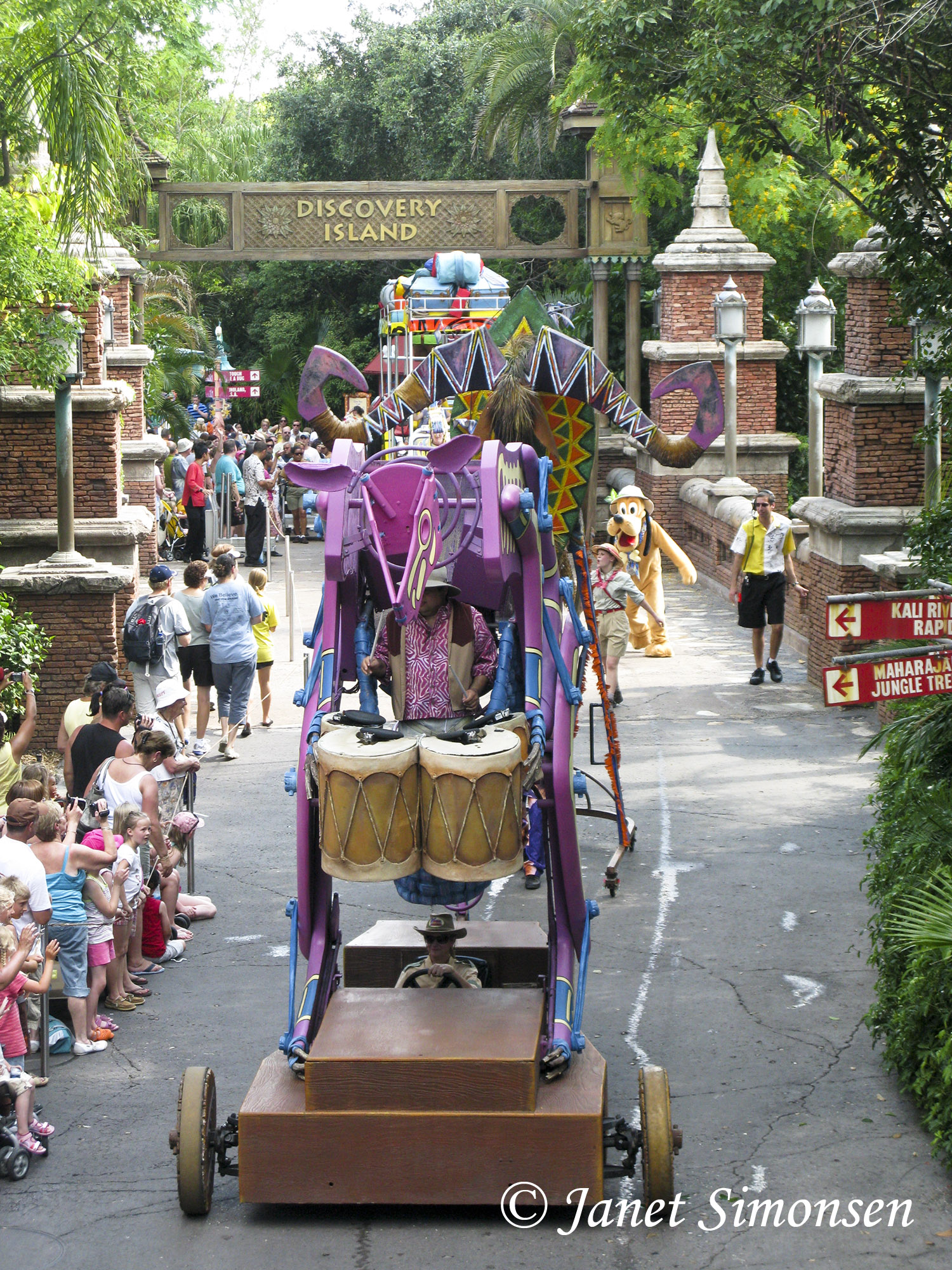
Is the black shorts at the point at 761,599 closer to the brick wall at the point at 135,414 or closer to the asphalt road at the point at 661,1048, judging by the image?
the asphalt road at the point at 661,1048

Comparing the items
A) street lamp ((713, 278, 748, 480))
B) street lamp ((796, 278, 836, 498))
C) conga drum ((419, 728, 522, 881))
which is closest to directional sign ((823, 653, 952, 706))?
conga drum ((419, 728, 522, 881))

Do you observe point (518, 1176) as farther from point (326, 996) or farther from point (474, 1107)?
point (326, 996)

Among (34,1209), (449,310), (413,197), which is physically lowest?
(34,1209)

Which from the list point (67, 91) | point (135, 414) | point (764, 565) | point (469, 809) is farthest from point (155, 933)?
point (135, 414)

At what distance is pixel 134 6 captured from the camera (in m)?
13.8

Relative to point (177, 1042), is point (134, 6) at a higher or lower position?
higher

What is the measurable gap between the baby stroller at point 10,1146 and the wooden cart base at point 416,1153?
1.19 metres

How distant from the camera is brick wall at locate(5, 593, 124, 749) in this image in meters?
14.8

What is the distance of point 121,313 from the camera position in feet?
78.7

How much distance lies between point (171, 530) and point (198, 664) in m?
13.4

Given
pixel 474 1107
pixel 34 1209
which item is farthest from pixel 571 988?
pixel 34 1209

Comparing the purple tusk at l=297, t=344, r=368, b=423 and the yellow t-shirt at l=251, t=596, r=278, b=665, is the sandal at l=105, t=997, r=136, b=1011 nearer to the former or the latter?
the purple tusk at l=297, t=344, r=368, b=423

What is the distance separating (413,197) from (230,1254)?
71.9 feet

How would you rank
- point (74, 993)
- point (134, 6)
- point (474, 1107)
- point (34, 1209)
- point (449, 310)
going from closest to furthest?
1. point (474, 1107)
2. point (34, 1209)
3. point (74, 993)
4. point (134, 6)
5. point (449, 310)
